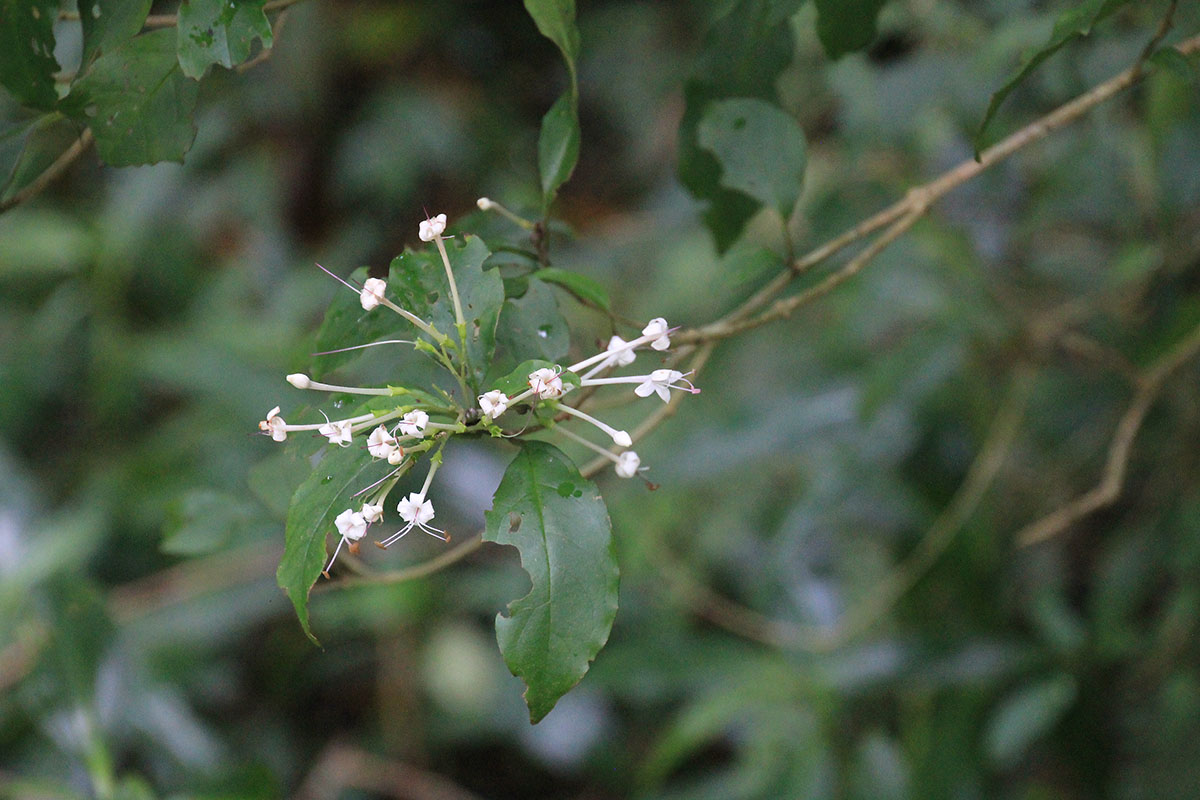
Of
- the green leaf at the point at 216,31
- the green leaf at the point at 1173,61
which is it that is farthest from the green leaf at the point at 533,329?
the green leaf at the point at 1173,61

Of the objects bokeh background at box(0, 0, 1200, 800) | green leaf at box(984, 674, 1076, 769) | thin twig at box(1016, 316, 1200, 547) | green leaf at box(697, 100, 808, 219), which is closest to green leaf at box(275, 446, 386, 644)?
bokeh background at box(0, 0, 1200, 800)

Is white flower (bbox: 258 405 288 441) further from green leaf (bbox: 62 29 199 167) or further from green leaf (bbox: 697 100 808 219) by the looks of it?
green leaf (bbox: 697 100 808 219)

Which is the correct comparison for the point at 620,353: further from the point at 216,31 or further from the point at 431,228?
the point at 216,31

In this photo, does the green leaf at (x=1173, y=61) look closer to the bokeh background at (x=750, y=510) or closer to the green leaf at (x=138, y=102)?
the bokeh background at (x=750, y=510)

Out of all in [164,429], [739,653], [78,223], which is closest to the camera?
[739,653]

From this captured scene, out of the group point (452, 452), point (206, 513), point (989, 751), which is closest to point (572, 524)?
point (206, 513)

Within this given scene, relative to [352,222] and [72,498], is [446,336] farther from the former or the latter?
[352,222]
